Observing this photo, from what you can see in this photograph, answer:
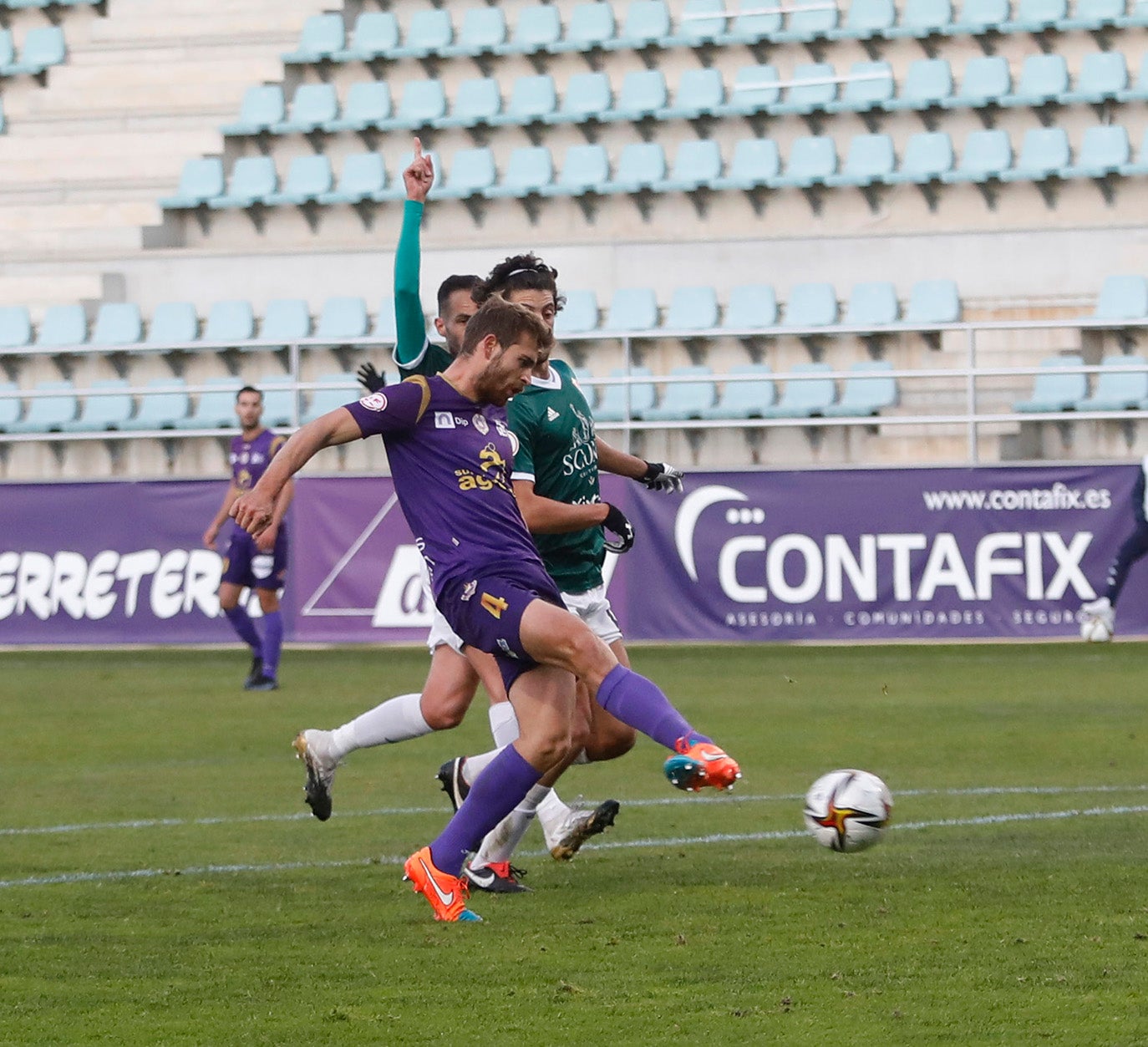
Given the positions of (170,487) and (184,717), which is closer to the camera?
(184,717)

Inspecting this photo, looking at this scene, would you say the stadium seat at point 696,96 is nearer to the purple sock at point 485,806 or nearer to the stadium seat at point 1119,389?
the stadium seat at point 1119,389

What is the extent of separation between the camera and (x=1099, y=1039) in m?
4.06

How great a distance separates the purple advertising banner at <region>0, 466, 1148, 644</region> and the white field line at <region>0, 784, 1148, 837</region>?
8.29 meters

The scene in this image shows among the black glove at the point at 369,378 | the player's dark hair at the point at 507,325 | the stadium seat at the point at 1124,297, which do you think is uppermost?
the player's dark hair at the point at 507,325

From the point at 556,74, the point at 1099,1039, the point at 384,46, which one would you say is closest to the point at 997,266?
the point at 556,74

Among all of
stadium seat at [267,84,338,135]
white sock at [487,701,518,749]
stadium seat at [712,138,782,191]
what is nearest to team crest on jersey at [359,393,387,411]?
white sock at [487,701,518,749]

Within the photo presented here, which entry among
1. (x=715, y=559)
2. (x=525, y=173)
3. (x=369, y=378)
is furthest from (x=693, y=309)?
(x=369, y=378)

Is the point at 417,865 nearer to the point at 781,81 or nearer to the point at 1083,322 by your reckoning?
the point at 1083,322

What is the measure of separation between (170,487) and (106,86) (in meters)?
8.85

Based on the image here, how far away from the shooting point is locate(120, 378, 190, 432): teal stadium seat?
20641 mm

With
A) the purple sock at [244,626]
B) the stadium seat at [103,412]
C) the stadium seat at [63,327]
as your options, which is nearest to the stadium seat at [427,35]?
the stadium seat at [63,327]

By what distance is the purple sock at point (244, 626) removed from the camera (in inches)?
579

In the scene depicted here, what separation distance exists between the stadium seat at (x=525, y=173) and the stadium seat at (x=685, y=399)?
3470 millimetres

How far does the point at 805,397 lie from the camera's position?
63.5 ft
